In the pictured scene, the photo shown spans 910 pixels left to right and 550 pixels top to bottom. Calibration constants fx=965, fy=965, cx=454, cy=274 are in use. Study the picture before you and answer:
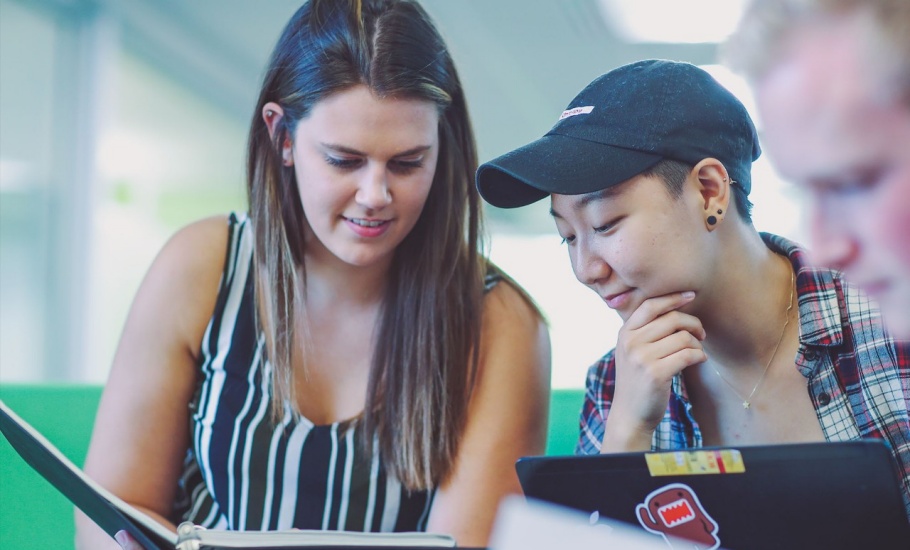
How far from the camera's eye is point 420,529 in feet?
4.47

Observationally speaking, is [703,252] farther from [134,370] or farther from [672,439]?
[134,370]

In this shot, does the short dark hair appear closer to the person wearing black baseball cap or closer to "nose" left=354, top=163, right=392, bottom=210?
the person wearing black baseball cap

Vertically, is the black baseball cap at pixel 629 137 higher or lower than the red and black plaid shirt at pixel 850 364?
higher

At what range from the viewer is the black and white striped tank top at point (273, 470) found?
134cm

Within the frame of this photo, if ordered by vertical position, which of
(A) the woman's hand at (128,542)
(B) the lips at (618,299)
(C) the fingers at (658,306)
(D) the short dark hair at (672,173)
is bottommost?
(A) the woman's hand at (128,542)

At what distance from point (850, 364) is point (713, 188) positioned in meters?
0.26

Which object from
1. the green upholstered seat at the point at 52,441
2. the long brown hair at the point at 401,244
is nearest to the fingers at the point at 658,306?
the long brown hair at the point at 401,244

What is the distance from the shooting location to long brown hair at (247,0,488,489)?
1.32 m

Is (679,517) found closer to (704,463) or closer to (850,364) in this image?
(704,463)

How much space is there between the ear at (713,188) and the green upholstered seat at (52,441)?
548 millimetres

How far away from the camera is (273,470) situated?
134 centimetres

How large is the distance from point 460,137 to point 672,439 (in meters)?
0.52

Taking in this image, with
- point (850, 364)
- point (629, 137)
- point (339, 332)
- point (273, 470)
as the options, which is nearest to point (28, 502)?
point (273, 470)

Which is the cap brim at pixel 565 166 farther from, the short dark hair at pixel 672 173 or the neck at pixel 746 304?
the neck at pixel 746 304
